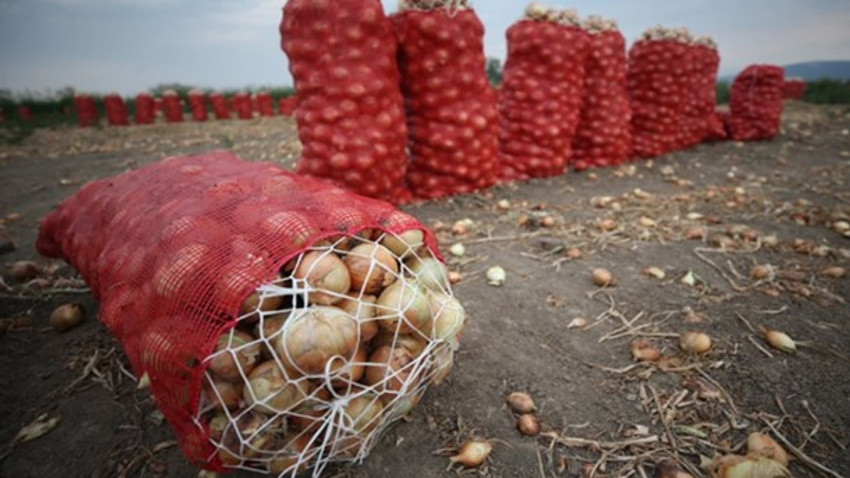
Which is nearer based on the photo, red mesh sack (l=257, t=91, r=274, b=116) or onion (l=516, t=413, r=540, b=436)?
onion (l=516, t=413, r=540, b=436)

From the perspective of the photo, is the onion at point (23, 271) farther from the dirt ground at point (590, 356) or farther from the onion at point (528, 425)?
the onion at point (528, 425)

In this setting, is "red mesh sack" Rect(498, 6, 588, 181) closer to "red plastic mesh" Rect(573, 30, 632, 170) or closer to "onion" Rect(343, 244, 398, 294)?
"red plastic mesh" Rect(573, 30, 632, 170)

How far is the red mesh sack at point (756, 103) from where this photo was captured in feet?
19.5

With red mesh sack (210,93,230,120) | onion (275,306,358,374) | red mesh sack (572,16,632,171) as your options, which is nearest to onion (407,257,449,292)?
onion (275,306,358,374)

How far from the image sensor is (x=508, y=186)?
409 cm

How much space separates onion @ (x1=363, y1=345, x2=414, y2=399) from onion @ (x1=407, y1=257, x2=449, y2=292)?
0.88ft

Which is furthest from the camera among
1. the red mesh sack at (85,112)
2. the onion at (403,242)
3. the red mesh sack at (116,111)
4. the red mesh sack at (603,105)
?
the red mesh sack at (116,111)

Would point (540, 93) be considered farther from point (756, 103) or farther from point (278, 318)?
point (756, 103)

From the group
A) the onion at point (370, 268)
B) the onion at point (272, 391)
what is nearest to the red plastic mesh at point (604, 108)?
the onion at point (370, 268)

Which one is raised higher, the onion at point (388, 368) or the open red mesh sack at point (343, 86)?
the open red mesh sack at point (343, 86)

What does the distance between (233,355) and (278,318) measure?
0.47 ft

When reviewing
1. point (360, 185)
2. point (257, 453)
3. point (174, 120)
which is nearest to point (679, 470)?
point (257, 453)

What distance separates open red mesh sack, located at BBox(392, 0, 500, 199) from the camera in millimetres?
3254

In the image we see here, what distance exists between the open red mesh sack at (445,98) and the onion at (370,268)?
2.45 meters
